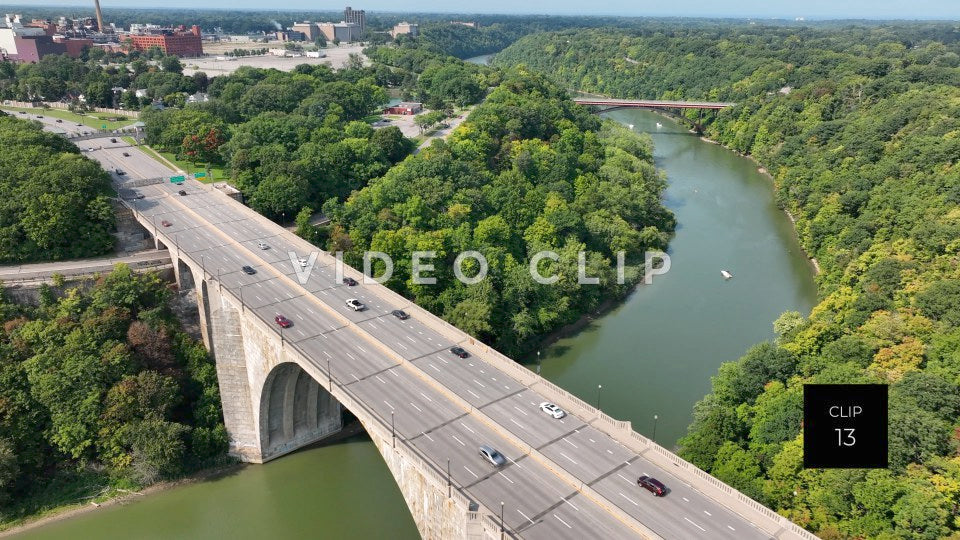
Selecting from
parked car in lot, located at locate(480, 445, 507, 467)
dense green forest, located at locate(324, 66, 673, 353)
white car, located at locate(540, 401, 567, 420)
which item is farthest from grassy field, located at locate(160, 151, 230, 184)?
parked car in lot, located at locate(480, 445, 507, 467)

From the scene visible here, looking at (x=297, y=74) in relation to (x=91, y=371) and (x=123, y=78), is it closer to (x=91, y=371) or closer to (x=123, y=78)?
(x=123, y=78)

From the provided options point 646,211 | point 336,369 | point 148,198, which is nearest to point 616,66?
point 646,211

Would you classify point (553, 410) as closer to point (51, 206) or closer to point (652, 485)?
point (652, 485)

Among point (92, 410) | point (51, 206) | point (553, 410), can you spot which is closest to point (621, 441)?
point (553, 410)

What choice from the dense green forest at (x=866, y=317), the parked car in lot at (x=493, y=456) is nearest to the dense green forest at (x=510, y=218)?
the dense green forest at (x=866, y=317)

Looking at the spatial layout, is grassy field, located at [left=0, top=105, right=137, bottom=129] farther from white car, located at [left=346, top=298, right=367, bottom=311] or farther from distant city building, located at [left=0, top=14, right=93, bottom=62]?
white car, located at [left=346, top=298, right=367, bottom=311]
